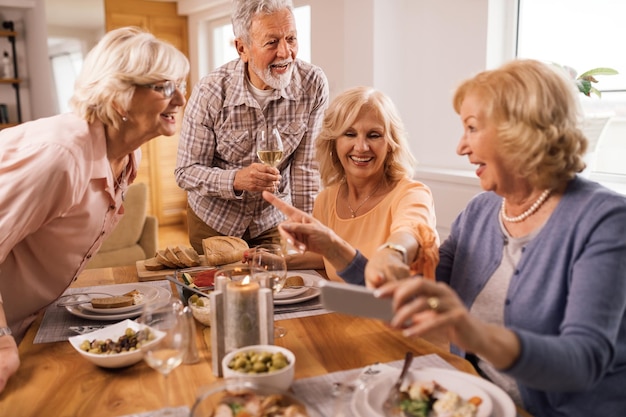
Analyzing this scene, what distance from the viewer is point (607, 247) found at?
3.97 feet

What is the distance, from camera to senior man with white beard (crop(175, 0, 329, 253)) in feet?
8.76

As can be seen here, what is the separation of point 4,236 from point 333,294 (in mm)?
854

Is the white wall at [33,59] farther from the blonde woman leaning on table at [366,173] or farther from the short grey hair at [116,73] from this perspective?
the short grey hair at [116,73]

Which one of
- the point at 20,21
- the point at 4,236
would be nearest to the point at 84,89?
the point at 4,236

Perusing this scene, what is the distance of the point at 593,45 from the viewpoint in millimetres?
3406

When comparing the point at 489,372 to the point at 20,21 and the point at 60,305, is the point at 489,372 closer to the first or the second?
the point at 60,305

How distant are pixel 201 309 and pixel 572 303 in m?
0.90

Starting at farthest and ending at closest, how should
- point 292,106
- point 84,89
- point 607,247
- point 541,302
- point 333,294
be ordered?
point 292,106
point 84,89
point 541,302
point 607,247
point 333,294

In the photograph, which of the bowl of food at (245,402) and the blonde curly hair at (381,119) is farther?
the blonde curly hair at (381,119)

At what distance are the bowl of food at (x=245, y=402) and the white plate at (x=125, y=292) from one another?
746mm

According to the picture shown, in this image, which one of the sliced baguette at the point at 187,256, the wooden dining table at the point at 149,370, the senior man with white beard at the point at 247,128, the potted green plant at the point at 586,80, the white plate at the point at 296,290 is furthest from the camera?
the potted green plant at the point at 586,80

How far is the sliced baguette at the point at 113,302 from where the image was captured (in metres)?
1.66

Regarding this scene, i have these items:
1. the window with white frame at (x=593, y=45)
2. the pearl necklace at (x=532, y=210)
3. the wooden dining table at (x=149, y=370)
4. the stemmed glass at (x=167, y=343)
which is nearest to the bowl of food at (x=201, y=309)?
the wooden dining table at (x=149, y=370)

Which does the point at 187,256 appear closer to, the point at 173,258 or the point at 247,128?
the point at 173,258
